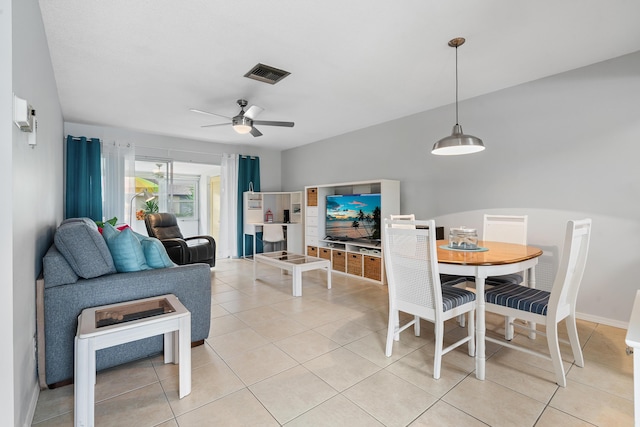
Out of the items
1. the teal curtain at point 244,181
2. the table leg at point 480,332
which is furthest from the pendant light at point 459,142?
the teal curtain at point 244,181

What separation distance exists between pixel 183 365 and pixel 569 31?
11.6 feet

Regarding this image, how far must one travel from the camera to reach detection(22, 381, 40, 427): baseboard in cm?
151

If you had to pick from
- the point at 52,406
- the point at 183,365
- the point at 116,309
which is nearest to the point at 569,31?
the point at 183,365

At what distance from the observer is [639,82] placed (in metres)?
2.63

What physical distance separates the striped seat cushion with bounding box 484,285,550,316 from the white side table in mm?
2005

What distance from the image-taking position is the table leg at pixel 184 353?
5.78 feet

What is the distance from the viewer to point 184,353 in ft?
5.80

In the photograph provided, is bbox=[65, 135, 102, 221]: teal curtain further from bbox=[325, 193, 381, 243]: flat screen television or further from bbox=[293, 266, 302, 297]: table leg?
bbox=[325, 193, 381, 243]: flat screen television

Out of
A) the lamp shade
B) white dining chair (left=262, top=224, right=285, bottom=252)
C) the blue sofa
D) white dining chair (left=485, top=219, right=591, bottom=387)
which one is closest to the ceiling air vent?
the lamp shade

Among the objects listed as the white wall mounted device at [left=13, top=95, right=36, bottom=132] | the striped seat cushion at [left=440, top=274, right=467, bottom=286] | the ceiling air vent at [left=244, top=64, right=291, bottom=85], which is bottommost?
the striped seat cushion at [left=440, top=274, right=467, bottom=286]

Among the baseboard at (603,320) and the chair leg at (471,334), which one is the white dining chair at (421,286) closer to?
the chair leg at (471,334)

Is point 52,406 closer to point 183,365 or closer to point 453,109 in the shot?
point 183,365

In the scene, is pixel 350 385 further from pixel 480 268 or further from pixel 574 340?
pixel 574 340

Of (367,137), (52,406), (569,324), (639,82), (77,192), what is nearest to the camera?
(52,406)
